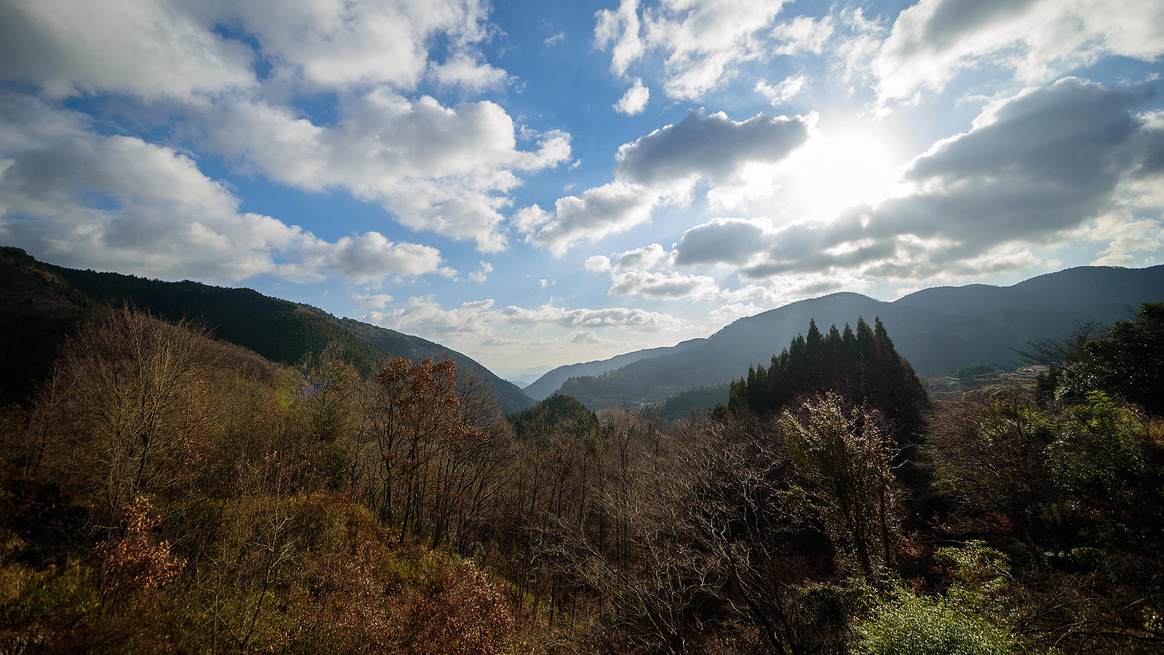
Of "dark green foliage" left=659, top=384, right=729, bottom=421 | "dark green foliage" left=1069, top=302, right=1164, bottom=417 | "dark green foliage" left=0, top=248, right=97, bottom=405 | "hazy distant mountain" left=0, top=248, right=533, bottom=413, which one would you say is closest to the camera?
"dark green foliage" left=1069, top=302, right=1164, bottom=417

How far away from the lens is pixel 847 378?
1628 inches

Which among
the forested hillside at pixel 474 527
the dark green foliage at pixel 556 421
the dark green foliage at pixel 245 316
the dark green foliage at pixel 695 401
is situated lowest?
the dark green foliage at pixel 695 401

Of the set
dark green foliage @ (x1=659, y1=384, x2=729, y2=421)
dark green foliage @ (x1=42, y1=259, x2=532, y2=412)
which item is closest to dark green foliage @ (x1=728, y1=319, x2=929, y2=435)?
dark green foliage @ (x1=42, y1=259, x2=532, y2=412)

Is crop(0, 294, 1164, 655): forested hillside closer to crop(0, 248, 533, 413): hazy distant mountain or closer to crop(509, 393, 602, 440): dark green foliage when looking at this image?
crop(509, 393, 602, 440): dark green foliage

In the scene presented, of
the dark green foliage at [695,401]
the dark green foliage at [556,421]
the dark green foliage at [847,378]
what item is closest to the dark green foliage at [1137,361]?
the dark green foliage at [847,378]

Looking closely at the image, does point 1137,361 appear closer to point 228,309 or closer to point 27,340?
point 27,340

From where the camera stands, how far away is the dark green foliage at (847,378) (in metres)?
36.4

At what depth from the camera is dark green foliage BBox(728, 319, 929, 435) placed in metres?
36.4

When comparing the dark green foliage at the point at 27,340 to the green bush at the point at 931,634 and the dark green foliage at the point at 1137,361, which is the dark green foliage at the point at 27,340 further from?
the dark green foliage at the point at 1137,361

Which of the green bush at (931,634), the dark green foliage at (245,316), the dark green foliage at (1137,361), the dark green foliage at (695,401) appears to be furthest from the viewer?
the dark green foliage at (695,401)

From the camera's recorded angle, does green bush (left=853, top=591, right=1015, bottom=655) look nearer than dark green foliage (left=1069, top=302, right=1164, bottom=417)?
Yes

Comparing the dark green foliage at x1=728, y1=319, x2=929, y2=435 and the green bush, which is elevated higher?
the dark green foliage at x1=728, y1=319, x2=929, y2=435

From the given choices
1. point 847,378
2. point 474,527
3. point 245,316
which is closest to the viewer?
point 474,527

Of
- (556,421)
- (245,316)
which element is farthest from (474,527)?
(245,316)
